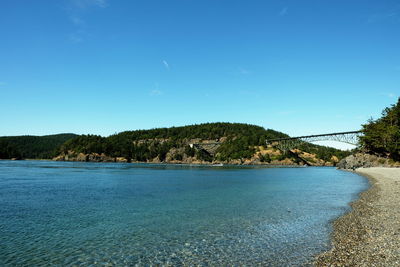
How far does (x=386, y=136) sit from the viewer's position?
94375 millimetres

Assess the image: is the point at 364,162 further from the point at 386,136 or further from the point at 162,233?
the point at 162,233

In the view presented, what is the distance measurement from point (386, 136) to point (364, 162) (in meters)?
23.1

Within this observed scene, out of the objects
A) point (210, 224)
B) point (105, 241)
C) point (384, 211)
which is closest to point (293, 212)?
point (384, 211)

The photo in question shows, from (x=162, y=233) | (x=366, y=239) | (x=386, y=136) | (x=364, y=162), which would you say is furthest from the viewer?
(x=364, y=162)

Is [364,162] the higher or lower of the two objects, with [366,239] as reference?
higher

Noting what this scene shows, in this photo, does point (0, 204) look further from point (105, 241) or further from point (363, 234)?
point (363, 234)

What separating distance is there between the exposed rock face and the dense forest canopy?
2.43 meters

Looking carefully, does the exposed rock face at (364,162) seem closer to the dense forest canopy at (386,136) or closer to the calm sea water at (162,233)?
the dense forest canopy at (386,136)

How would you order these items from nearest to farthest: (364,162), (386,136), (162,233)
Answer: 1. (162,233)
2. (386,136)
3. (364,162)

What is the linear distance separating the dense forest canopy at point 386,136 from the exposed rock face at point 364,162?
2431 mm

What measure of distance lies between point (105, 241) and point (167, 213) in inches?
323

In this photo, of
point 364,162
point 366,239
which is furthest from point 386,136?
point 366,239

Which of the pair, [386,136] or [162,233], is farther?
[386,136]

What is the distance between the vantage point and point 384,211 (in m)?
21.9
